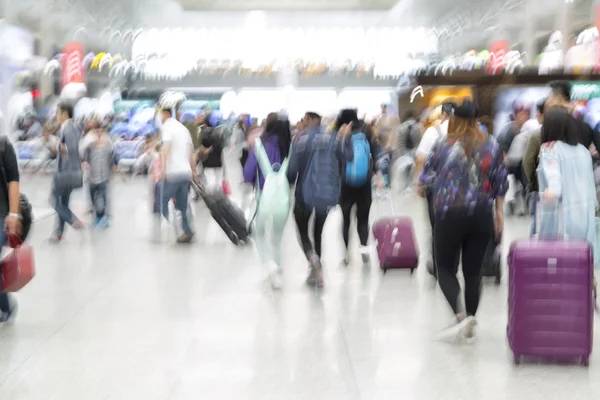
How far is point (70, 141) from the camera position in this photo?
11758 mm

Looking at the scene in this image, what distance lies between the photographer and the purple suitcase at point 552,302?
577cm

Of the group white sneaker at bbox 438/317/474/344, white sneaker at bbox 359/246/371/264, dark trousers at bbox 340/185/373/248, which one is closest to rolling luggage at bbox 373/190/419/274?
dark trousers at bbox 340/185/373/248

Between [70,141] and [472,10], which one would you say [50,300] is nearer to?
[70,141]

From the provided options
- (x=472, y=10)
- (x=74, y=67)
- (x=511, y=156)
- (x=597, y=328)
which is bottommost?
(x=597, y=328)

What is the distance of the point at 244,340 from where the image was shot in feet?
21.3

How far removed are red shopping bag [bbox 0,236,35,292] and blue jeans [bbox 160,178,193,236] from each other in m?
5.41

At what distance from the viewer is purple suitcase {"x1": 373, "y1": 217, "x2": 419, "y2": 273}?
9430 millimetres

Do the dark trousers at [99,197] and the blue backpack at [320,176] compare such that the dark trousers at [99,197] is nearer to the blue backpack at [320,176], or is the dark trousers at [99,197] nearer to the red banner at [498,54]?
the blue backpack at [320,176]

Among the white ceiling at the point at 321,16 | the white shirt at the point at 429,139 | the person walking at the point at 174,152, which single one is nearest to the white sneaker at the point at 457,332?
the white shirt at the point at 429,139

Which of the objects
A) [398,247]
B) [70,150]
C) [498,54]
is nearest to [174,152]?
[70,150]

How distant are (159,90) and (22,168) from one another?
13.2 metres

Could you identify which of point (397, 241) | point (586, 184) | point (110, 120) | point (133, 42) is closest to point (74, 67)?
point (110, 120)

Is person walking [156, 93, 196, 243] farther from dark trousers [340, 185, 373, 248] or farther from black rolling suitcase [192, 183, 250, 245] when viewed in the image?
dark trousers [340, 185, 373, 248]

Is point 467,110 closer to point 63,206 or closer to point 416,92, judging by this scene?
point 63,206
